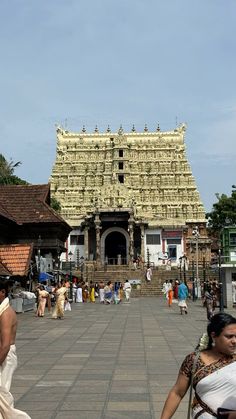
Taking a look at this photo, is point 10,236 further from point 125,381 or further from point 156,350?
point 125,381

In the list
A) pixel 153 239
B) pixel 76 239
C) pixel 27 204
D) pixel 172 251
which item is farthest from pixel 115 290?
pixel 76 239

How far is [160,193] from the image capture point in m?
78.1

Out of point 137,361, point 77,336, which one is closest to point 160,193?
point 77,336

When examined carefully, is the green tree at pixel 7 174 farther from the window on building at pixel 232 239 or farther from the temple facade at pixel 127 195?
the window on building at pixel 232 239

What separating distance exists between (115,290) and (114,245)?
105ft

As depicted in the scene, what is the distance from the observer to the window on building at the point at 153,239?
72688 mm

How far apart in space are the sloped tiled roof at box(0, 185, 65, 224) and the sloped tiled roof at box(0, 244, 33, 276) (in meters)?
7.09

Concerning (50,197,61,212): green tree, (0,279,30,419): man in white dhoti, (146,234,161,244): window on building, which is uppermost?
(50,197,61,212): green tree

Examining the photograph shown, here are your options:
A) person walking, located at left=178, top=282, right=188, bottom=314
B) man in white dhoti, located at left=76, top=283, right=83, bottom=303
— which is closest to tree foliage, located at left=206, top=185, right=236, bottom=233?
man in white dhoti, located at left=76, top=283, right=83, bottom=303

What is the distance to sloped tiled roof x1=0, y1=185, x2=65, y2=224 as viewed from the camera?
36406 mm

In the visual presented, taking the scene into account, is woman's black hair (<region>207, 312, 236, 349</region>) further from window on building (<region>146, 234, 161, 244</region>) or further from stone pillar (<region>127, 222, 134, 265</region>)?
window on building (<region>146, 234, 161, 244</region>)

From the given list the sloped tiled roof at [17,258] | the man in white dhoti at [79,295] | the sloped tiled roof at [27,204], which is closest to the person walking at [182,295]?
the sloped tiled roof at [17,258]

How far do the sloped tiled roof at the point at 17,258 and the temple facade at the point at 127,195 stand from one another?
4081 centimetres

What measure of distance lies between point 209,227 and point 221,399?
7301 cm
